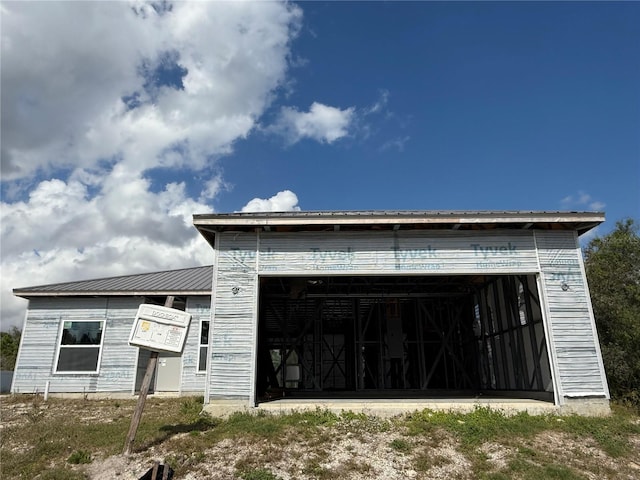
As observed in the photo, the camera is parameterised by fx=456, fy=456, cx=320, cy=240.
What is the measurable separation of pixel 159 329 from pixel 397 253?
6027 millimetres

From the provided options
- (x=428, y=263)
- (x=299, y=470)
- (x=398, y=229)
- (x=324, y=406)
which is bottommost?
(x=299, y=470)

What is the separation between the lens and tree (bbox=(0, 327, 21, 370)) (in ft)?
153

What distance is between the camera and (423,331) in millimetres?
21031

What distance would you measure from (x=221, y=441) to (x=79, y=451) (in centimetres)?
252

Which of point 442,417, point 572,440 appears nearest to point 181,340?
point 442,417

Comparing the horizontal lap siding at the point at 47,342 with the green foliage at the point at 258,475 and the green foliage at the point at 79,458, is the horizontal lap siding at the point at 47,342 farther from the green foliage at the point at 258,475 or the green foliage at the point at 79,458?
the green foliage at the point at 258,475

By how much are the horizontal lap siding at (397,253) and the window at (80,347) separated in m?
8.98

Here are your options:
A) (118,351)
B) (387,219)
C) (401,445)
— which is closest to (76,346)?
(118,351)

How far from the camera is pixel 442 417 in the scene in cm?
1011

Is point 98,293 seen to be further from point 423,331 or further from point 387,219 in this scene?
point 423,331

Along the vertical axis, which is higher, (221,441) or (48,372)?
(48,372)

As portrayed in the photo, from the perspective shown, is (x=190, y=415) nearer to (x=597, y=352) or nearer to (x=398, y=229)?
(x=398, y=229)

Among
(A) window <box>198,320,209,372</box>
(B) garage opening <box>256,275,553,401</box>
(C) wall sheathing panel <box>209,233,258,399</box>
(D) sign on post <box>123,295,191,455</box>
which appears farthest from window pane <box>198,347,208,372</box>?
(D) sign on post <box>123,295,191,455</box>

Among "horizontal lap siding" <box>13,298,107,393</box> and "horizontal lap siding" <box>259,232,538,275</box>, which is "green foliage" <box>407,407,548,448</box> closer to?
"horizontal lap siding" <box>259,232,538,275</box>
